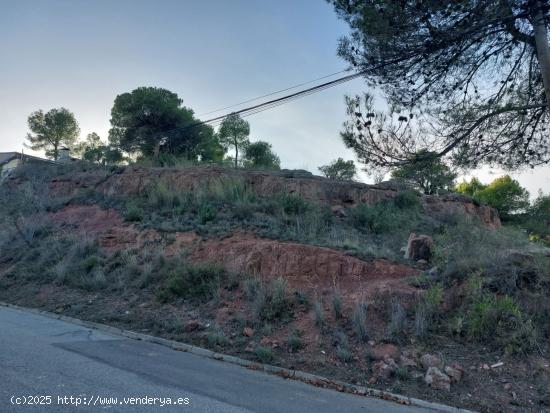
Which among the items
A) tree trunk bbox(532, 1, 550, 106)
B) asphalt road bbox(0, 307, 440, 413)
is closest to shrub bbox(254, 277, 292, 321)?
asphalt road bbox(0, 307, 440, 413)

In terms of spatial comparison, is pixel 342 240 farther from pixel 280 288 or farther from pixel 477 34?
pixel 477 34

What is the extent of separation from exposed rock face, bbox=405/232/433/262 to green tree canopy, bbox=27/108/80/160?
1656 inches

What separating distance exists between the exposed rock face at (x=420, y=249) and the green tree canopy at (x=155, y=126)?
63.8 ft

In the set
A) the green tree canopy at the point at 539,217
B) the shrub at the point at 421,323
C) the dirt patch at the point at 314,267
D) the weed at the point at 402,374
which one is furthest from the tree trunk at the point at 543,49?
the green tree canopy at the point at 539,217

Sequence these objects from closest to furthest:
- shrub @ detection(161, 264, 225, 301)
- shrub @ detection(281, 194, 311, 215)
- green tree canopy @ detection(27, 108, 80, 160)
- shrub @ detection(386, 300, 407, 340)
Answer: shrub @ detection(386, 300, 407, 340)
shrub @ detection(161, 264, 225, 301)
shrub @ detection(281, 194, 311, 215)
green tree canopy @ detection(27, 108, 80, 160)

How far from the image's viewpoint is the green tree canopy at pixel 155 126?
26938mm

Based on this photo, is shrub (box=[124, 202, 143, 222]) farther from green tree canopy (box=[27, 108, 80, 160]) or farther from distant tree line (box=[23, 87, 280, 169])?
green tree canopy (box=[27, 108, 80, 160])

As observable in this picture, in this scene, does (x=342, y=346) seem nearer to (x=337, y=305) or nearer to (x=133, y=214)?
(x=337, y=305)

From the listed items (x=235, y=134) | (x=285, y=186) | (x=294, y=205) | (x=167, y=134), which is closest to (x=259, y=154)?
(x=235, y=134)

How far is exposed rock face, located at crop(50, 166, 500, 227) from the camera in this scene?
16.3 m

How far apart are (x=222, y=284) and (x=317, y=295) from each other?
2.34 m

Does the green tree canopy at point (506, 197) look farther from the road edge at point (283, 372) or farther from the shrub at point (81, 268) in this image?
the road edge at point (283, 372)

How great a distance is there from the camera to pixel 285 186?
642 inches

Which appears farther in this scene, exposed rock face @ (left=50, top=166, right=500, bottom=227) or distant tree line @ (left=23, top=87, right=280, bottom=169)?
distant tree line @ (left=23, top=87, right=280, bottom=169)
